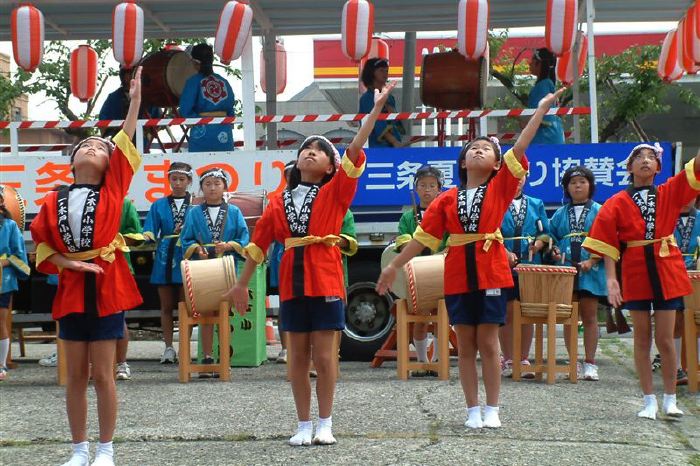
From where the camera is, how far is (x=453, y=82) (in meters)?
10.2

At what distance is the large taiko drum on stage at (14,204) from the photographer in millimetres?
9492

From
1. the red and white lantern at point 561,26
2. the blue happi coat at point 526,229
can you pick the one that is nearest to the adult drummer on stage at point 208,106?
the blue happi coat at point 526,229

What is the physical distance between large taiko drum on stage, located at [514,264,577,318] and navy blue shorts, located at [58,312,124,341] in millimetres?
3835

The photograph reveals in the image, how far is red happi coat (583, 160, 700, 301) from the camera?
688 cm

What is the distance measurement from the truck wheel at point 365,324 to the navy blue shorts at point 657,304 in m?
3.56

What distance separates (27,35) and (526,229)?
15.6ft

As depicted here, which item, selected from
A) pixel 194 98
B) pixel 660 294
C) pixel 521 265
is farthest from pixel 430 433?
pixel 194 98

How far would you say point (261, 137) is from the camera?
12352 millimetres

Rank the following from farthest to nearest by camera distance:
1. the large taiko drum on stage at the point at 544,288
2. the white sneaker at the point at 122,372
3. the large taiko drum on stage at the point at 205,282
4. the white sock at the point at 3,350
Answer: the white sock at the point at 3,350
the white sneaker at the point at 122,372
the large taiko drum on stage at the point at 205,282
the large taiko drum on stage at the point at 544,288

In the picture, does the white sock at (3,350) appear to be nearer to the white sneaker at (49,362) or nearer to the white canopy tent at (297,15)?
the white sneaker at (49,362)

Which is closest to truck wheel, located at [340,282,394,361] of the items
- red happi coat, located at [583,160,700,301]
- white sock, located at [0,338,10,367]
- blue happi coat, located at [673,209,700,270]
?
blue happi coat, located at [673,209,700,270]

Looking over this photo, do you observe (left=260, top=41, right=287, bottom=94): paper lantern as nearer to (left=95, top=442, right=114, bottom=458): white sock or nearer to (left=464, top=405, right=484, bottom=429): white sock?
(left=464, top=405, right=484, bottom=429): white sock

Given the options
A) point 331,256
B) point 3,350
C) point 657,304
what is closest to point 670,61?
point 657,304

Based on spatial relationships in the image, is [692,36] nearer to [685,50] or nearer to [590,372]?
[685,50]
